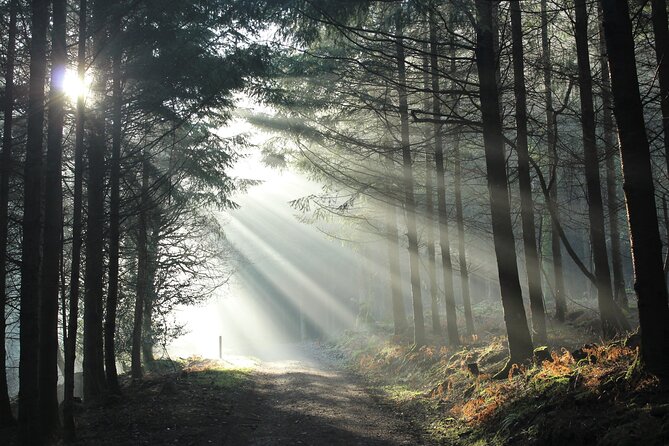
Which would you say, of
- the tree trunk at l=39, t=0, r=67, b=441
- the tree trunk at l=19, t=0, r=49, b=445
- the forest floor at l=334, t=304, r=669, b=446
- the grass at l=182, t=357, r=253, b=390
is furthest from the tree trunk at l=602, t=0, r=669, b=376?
the grass at l=182, t=357, r=253, b=390

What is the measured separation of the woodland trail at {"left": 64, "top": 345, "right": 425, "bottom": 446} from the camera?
26.1ft

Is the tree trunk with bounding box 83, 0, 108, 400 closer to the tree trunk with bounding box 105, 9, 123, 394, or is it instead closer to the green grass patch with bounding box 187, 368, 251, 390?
the tree trunk with bounding box 105, 9, 123, 394

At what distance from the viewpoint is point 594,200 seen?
35.1 feet

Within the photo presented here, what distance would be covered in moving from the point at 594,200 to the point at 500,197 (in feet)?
9.92

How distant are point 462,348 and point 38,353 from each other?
10.7 metres

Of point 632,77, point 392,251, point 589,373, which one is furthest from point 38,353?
point 392,251

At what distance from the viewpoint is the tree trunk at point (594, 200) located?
33.8ft

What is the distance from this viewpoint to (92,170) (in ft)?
35.9

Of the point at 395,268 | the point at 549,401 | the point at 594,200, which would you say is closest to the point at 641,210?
the point at 549,401

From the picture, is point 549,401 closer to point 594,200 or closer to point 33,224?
point 594,200

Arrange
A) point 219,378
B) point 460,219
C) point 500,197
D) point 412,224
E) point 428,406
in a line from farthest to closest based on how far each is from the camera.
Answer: point 412,224, point 460,219, point 219,378, point 428,406, point 500,197

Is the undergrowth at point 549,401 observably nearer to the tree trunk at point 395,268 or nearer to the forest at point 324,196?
the forest at point 324,196

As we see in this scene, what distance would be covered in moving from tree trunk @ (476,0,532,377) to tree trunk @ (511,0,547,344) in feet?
3.98

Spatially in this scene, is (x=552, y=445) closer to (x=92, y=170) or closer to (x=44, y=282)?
(x=44, y=282)
